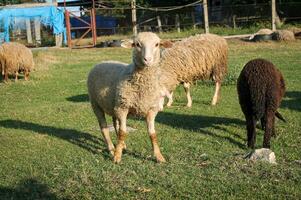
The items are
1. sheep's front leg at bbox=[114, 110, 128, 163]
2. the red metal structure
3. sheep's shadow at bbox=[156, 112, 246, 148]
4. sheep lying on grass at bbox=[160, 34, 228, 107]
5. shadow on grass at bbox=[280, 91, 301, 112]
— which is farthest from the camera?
the red metal structure

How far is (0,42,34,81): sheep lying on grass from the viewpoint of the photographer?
52.9ft

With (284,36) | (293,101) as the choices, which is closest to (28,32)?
(284,36)

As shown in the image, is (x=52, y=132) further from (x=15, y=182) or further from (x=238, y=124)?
(x=238, y=124)

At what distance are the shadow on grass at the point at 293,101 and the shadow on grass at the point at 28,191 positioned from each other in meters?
5.84

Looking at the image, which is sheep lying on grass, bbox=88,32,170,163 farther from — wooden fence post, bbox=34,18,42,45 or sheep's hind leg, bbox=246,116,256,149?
wooden fence post, bbox=34,18,42,45

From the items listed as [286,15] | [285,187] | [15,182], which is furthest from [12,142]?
[286,15]

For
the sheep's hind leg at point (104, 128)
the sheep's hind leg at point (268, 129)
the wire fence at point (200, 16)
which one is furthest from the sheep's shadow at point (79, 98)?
the wire fence at point (200, 16)

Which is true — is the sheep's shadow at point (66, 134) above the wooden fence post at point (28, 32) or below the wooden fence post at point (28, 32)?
below

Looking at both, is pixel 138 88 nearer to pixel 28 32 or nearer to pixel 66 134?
pixel 66 134

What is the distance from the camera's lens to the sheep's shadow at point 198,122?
8012 millimetres

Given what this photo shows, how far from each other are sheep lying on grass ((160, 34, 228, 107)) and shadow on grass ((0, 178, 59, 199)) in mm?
4777

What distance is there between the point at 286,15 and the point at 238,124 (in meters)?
25.9

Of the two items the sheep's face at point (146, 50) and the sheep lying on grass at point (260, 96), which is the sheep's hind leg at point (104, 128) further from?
the sheep lying on grass at point (260, 96)

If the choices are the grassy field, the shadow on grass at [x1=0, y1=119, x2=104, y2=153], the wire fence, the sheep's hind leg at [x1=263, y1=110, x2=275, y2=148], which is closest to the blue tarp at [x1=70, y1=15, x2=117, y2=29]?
the wire fence
